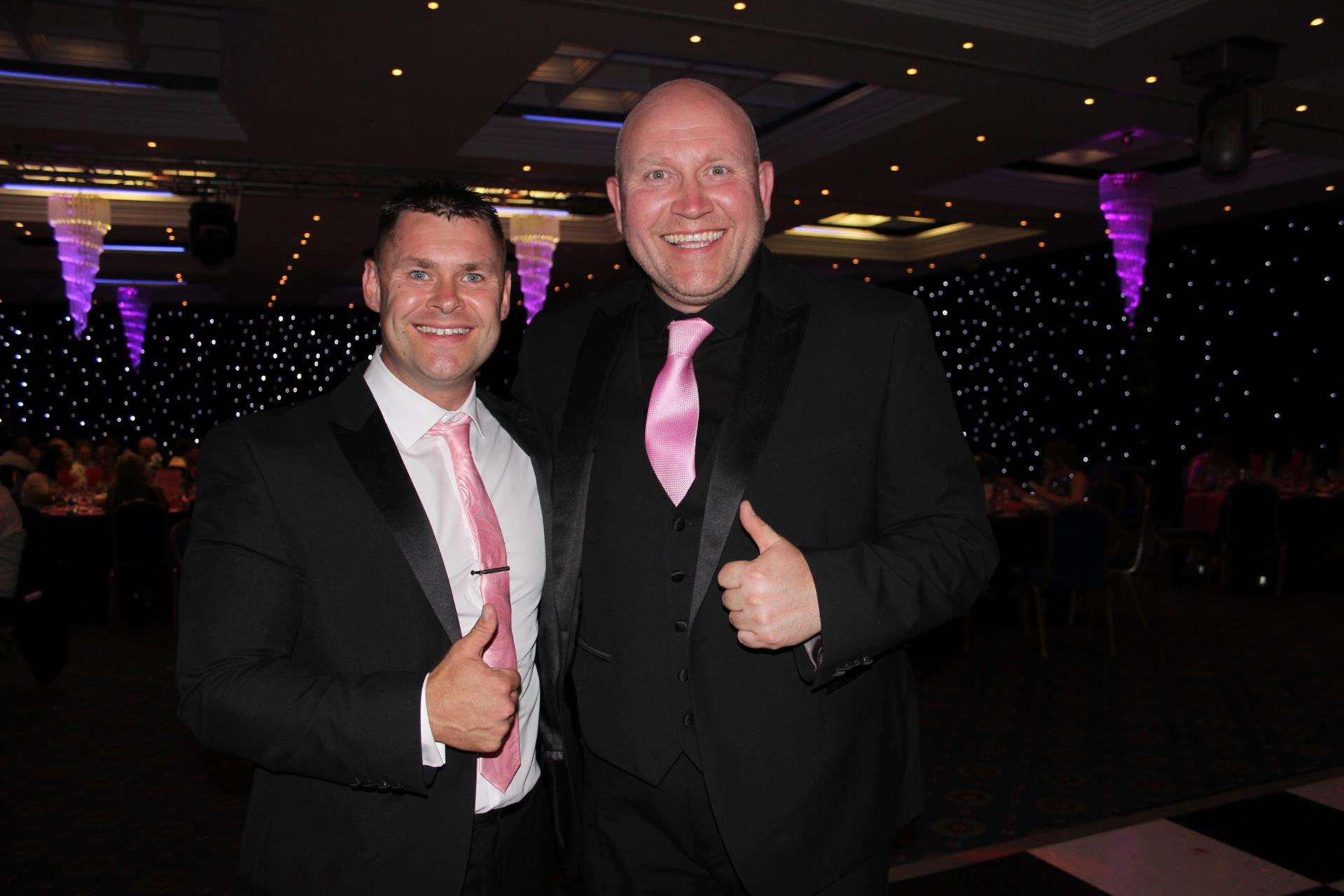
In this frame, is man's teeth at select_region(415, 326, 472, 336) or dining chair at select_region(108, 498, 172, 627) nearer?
man's teeth at select_region(415, 326, 472, 336)

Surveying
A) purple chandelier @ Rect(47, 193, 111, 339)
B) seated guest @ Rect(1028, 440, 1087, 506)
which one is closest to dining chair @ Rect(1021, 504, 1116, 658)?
seated guest @ Rect(1028, 440, 1087, 506)

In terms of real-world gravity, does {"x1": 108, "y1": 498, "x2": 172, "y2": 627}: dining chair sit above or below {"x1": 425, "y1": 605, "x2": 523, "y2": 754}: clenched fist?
below

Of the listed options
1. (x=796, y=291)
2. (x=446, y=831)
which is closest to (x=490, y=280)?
(x=796, y=291)

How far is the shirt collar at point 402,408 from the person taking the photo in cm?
158

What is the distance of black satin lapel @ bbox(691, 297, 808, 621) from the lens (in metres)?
1.45

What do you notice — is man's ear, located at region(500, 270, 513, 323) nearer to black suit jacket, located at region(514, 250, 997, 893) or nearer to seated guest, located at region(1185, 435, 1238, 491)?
black suit jacket, located at region(514, 250, 997, 893)

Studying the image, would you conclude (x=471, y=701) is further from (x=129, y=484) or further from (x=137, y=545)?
(x=129, y=484)

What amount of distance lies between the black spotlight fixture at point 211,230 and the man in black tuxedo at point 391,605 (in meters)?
8.77

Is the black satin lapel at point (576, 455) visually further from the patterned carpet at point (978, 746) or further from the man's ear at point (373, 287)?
the patterned carpet at point (978, 746)

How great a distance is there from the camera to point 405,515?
4.77 feet

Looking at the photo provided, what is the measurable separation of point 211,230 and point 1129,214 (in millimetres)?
8588

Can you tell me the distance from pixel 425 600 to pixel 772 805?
0.58 metres

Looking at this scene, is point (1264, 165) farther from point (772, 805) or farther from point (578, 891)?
point (772, 805)

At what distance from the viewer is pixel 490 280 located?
160cm
